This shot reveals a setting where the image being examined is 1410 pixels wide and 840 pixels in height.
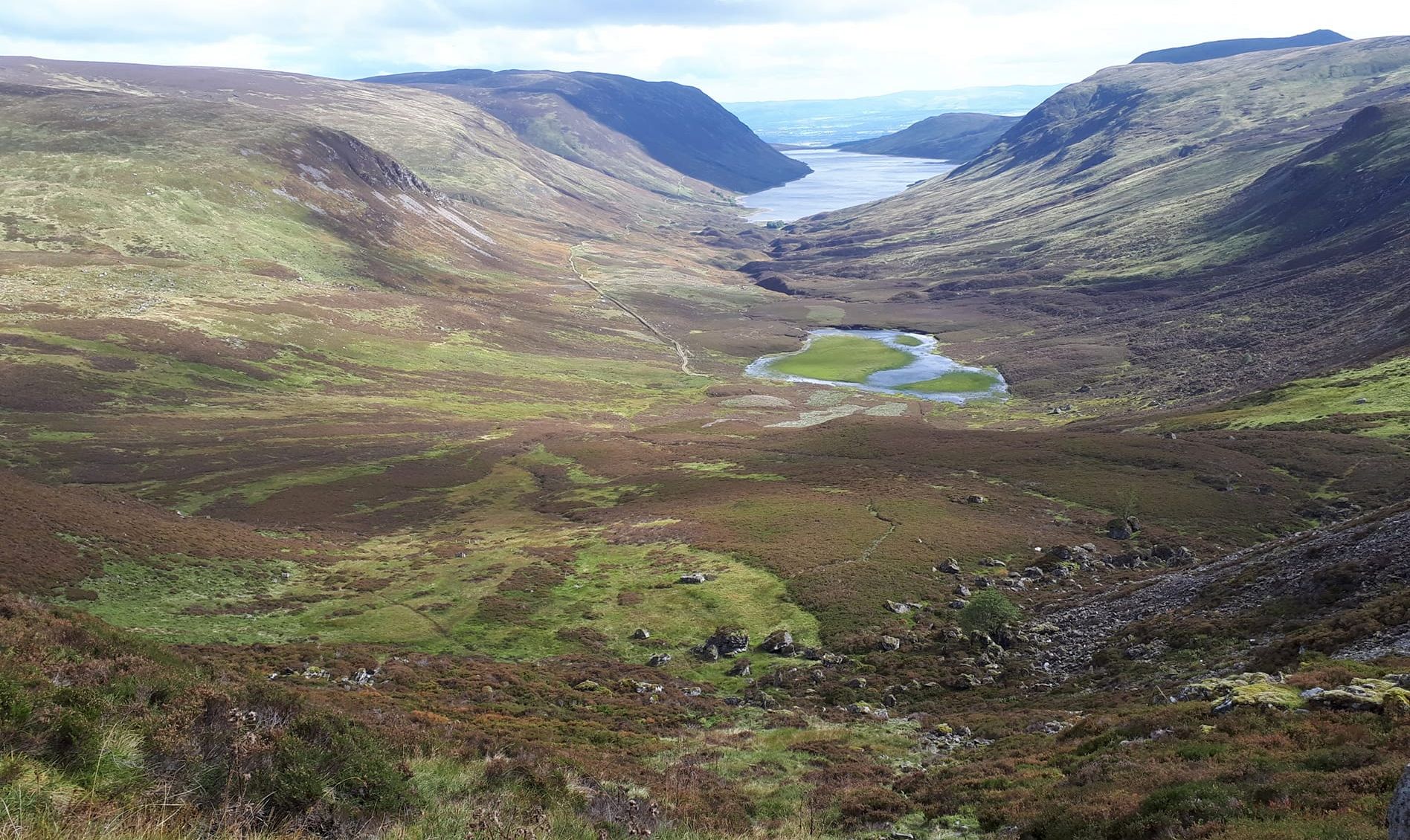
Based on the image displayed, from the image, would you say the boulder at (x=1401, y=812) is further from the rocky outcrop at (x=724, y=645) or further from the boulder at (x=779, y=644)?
the rocky outcrop at (x=724, y=645)

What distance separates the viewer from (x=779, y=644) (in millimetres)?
44500

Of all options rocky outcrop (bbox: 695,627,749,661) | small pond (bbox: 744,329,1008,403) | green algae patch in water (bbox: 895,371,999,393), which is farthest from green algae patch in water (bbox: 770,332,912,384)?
rocky outcrop (bbox: 695,627,749,661)

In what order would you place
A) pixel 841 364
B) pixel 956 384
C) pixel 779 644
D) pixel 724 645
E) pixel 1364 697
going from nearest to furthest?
1. pixel 1364 697
2. pixel 779 644
3. pixel 724 645
4. pixel 956 384
5. pixel 841 364

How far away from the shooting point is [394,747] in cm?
1706

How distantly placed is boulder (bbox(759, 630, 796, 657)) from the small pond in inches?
4696

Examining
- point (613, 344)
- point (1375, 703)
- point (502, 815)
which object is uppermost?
point (502, 815)

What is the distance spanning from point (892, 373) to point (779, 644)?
144 meters

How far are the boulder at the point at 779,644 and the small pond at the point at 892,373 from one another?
391 ft

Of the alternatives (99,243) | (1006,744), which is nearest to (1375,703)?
(1006,744)

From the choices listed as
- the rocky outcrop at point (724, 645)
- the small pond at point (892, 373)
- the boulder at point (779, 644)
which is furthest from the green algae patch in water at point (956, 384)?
the rocky outcrop at point (724, 645)

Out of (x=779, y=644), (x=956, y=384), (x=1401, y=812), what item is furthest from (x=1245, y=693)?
(x=956, y=384)

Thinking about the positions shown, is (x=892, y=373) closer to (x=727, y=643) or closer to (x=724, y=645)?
(x=727, y=643)

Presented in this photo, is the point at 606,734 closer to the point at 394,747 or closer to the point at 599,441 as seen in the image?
the point at 394,747

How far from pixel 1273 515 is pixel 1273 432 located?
26.8 meters
